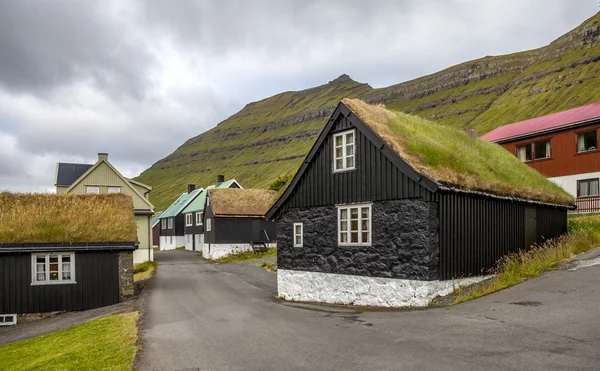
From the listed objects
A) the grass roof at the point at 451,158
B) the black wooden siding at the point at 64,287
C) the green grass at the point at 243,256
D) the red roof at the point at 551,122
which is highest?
the red roof at the point at 551,122

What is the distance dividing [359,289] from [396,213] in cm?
339

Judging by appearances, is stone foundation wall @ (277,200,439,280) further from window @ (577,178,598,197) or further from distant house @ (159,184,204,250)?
distant house @ (159,184,204,250)

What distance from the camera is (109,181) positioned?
41.0 m

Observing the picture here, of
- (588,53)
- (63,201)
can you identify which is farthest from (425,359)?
(588,53)

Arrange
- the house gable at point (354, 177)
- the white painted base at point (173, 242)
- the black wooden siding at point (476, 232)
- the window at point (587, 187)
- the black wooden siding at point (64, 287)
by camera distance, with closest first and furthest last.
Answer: the black wooden siding at point (476, 232)
the house gable at point (354, 177)
the black wooden siding at point (64, 287)
the window at point (587, 187)
the white painted base at point (173, 242)

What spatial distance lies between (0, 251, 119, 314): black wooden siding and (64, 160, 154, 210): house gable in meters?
19.3

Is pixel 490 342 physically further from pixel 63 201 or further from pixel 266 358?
pixel 63 201

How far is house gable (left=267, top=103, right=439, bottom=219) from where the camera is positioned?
16.0 m

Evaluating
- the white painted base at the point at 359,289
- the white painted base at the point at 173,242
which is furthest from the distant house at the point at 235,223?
the white painted base at the point at 359,289

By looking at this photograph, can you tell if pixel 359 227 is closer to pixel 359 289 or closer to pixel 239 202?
pixel 359 289

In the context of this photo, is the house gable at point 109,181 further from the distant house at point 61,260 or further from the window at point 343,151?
the window at point 343,151

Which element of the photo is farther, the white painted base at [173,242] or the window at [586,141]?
the white painted base at [173,242]

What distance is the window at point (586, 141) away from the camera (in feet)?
101

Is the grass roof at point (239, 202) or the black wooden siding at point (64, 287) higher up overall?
the grass roof at point (239, 202)
